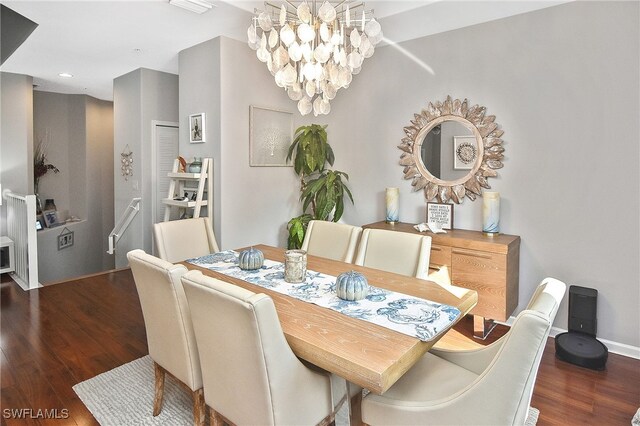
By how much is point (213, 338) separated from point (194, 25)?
3077mm

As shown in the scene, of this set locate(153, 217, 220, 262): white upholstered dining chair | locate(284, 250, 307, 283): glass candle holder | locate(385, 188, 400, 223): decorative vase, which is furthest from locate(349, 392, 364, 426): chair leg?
locate(385, 188, 400, 223): decorative vase

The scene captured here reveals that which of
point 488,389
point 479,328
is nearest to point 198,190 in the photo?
point 479,328

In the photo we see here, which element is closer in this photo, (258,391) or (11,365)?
(258,391)

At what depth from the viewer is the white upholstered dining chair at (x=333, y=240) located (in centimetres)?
271

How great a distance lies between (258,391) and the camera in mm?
1310

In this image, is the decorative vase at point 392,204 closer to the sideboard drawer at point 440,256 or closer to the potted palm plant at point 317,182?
the potted palm plant at point 317,182

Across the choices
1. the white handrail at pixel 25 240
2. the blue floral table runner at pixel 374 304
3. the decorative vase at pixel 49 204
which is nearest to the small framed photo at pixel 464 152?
the blue floral table runner at pixel 374 304

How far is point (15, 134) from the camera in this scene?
16.9 feet

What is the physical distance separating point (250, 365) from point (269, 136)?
3285 mm

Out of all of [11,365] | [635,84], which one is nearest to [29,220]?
[11,365]

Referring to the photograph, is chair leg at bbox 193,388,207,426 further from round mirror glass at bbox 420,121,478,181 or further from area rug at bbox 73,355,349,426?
round mirror glass at bbox 420,121,478,181

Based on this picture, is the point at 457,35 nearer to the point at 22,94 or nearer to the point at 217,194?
the point at 217,194

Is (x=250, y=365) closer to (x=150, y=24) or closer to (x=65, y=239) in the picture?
(x=150, y=24)

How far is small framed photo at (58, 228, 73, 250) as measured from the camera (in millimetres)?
6012
